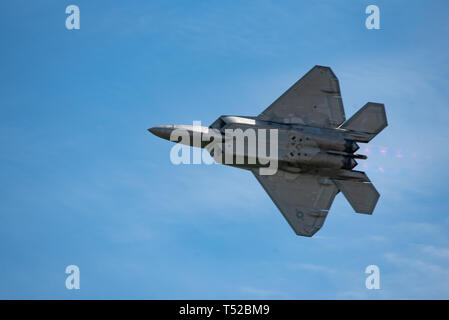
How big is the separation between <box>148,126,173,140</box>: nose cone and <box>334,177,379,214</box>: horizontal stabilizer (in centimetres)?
1156

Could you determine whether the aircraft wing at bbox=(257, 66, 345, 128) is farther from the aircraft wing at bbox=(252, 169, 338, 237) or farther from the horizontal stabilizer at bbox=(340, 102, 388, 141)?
the aircraft wing at bbox=(252, 169, 338, 237)

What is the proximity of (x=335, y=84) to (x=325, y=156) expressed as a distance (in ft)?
18.5

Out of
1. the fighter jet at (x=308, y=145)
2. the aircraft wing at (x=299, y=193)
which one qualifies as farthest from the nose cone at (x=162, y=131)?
the aircraft wing at (x=299, y=193)

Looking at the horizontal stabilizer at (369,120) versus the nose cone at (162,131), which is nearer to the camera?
the nose cone at (162,131)

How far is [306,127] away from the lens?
42500mm

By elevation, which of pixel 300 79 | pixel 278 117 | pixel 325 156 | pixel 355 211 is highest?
pixel 300 79

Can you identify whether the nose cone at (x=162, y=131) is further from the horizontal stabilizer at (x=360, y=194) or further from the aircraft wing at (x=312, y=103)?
the horizontal stabilizer at (x=360, y=194)

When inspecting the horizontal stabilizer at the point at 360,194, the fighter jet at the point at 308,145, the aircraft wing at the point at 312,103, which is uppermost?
the aircraft wing at the point at 312,103

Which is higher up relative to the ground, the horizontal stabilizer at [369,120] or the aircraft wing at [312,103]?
the aircraft wing at [312,103]

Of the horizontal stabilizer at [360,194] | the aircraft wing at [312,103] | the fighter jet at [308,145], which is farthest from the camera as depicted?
the aircraft wing at [312,103]

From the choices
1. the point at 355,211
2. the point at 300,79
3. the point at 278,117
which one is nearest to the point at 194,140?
the point at 278,117

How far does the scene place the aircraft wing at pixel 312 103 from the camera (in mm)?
43375

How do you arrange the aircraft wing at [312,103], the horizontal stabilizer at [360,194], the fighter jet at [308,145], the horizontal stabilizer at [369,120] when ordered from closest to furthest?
1. the fighter jet at [308,145]
2. the horizontal stabilizer at [360,194]
3. the horizontal stabilizer at [369,120]
4. the aircraft wing at [312,103]

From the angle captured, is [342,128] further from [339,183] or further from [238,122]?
[238,122]
